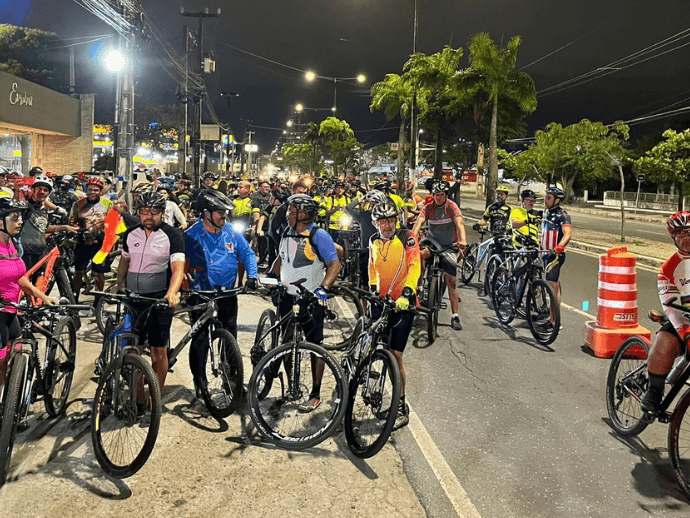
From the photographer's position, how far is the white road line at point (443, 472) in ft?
14.1

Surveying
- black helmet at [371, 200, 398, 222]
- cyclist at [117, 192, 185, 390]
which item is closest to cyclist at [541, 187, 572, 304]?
black helmet at [371, 200, 398, 222]

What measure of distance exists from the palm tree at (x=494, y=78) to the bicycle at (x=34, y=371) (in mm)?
32391

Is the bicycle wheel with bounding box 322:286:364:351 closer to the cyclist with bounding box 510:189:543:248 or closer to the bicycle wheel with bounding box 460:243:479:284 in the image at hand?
the cyclist with bounding box 510:189:543:248

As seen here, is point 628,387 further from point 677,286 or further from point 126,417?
point 126,417

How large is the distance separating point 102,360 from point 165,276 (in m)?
0.88

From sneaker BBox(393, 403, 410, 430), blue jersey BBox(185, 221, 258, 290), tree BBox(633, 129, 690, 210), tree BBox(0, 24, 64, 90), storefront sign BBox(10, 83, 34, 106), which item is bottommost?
sneaker BBox(393, 403, 410, 430)

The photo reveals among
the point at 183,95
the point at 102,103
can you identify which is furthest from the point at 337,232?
the point at 102,103

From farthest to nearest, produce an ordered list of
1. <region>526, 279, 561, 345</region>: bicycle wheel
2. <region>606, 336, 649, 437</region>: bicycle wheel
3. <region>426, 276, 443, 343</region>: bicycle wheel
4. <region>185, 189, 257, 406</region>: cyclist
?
1. <region>426, 276, 443, 343</region>: bicycle wheel
2. <region>526, 279, 561, 345</region>: bicycle wheel
3. <region>185, 189, 257, 406</region>: cyclist
4. <region>606, 336, 649, 437</region>: bicycle wheel

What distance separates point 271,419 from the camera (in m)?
5.81

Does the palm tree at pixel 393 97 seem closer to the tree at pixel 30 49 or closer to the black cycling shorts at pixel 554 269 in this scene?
the tree at pixel 30 49

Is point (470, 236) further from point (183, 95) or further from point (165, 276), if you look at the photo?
point (165, 276)

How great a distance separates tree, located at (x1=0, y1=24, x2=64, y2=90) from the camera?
6425 cm

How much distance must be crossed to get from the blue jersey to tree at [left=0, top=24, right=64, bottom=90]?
66034 mm

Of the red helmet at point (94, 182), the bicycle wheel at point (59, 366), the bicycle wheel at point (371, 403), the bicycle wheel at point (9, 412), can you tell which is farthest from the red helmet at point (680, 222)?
the red helmet at point (94, 182)
